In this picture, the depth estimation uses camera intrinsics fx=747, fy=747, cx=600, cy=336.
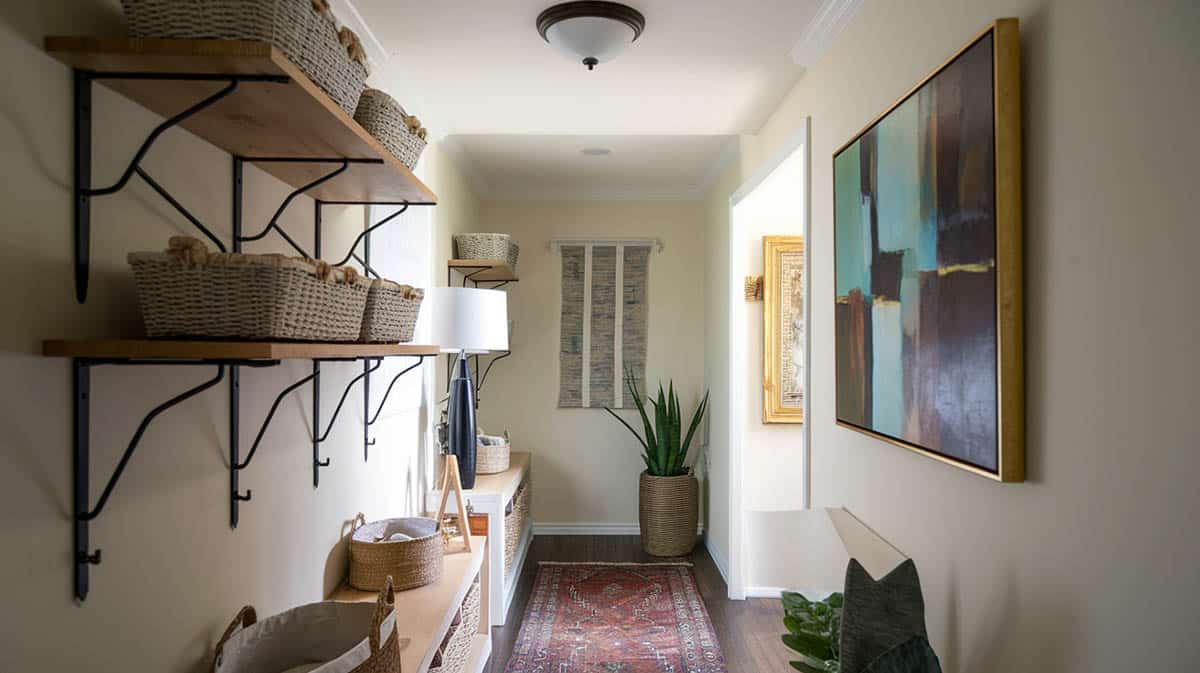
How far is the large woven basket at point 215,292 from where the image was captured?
→ 1.11 m

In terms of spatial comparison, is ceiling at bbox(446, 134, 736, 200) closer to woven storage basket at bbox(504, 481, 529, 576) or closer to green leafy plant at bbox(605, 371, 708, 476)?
green leafy plant at bbox(605, 371, 708, 476)

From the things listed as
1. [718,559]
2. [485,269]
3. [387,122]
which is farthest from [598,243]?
[387,122]

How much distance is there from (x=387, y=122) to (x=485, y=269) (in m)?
2.46

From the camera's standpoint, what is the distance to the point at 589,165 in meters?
4.55

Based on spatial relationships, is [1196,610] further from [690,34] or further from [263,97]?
[690,34]

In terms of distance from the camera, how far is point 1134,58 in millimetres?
1007

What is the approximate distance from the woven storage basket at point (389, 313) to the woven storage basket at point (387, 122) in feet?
1.11

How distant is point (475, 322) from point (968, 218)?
2107 mm

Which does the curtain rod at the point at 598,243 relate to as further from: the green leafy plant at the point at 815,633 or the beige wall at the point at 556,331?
the green leafy plant at the point at 815,633

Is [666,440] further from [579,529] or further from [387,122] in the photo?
[387,122]

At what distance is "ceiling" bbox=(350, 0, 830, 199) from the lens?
7.38 ft

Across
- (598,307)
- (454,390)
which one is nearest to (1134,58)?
(454,390)

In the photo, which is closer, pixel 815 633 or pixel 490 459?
pixel 815 633

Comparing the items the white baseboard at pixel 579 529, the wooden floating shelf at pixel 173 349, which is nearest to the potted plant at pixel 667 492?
the white baseboard at pixel 579 529
